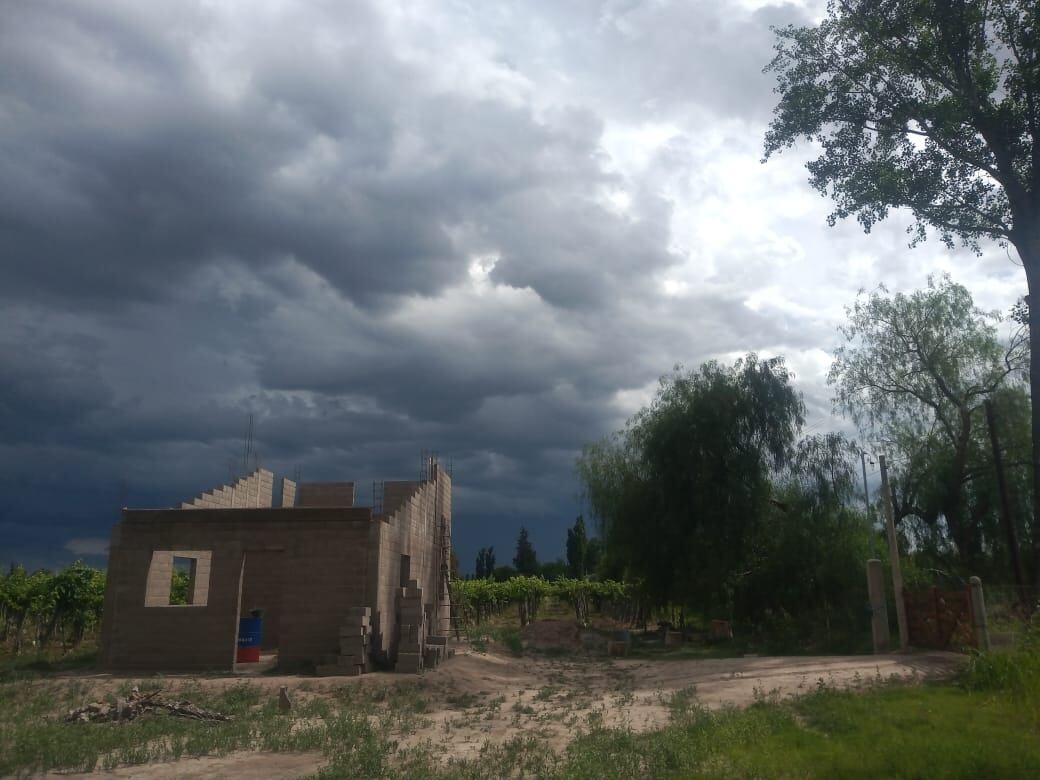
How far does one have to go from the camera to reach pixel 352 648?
645 inches

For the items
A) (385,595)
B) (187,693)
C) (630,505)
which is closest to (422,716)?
(187,693)

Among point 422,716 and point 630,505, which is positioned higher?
point 630,505

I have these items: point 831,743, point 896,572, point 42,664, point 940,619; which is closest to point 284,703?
point 831,743

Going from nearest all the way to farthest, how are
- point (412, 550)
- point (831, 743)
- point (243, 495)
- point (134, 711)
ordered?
1. point (831, 743)
2. point (134, 711)
3. point (412, 550)
4. point (243, 495)

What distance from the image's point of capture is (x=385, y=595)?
59.0 ft

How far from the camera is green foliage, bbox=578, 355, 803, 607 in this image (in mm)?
27750

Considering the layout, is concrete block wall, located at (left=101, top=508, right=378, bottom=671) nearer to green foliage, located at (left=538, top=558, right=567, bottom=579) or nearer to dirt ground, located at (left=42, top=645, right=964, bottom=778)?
dirt ground, located at (left=42, top=645, right=964, bottom=778)

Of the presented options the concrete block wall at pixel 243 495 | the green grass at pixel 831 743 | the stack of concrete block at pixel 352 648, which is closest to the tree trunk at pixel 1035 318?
the green grass at pixel 831 743

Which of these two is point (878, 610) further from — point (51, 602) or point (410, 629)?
point (51, 602)

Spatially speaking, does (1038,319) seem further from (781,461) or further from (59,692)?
(59,692)

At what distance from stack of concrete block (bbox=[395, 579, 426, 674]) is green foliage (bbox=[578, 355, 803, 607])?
12100 mm

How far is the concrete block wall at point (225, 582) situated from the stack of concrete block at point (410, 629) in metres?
1.23

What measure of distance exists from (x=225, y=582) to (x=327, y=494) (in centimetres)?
631

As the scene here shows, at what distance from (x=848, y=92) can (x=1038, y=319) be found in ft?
26.7
